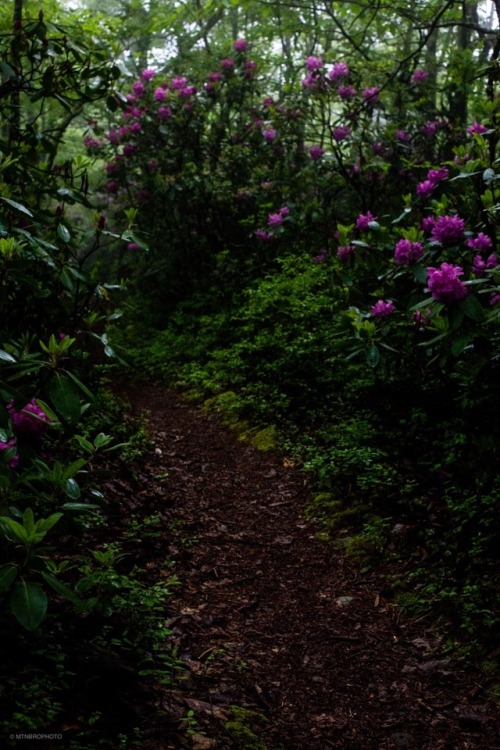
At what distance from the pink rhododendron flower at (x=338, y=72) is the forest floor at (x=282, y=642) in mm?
4791

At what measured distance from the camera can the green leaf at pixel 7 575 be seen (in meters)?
1.59

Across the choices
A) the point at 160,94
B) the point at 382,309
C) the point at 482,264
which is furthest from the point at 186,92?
the point at 482,264

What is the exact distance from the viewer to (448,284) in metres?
2.90

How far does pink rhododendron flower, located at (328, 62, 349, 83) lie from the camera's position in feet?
22.7

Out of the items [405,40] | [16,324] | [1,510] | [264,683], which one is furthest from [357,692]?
[405,40]

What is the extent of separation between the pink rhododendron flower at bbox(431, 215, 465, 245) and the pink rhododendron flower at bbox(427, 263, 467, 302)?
0.58 m

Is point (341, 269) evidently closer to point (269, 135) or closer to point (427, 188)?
point (427, 188)

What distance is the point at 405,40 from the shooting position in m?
10.1

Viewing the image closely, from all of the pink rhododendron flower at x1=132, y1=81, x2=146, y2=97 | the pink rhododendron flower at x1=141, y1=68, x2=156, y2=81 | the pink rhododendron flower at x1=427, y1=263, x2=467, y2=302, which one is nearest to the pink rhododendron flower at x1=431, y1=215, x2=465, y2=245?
the pink rhododendron flower at x1=427, y1=263, x2=467, y2=302

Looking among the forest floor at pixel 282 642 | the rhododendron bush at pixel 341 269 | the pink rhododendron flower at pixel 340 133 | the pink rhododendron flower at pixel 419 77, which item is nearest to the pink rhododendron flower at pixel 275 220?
the rhododendron bush at pixel 341 269

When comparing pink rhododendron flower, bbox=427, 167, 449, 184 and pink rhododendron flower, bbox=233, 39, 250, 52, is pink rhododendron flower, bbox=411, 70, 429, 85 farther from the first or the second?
pink rhododendron flower, bbox=427, 167, 449, 184

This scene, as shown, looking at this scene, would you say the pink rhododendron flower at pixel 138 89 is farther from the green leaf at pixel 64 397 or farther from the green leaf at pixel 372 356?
the green leaf at pixel 64 397

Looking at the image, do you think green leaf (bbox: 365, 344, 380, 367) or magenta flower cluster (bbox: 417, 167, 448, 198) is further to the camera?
magenta flower cluster (bbox: 417, 167, 448, 198)

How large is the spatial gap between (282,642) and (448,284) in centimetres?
181
